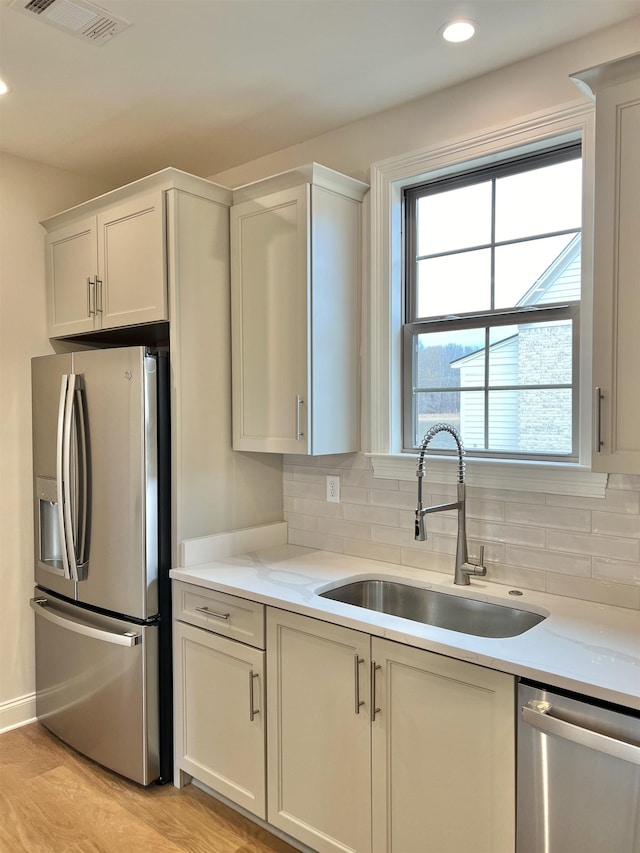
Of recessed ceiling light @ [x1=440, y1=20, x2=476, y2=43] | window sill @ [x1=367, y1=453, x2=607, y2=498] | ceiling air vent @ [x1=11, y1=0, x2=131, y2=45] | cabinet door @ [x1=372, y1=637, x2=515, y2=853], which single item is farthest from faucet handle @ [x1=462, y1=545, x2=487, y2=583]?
ceiling air vent @ [x1=11, y1=0, x2=131, y2=45]

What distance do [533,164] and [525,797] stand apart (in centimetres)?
202

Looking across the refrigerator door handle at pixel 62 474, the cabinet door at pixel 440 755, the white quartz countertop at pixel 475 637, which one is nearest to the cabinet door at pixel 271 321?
Result: the white quartz countertop at pixel 475 637

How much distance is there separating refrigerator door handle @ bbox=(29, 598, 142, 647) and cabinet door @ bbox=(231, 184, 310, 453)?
2.87ft

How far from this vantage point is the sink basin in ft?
7.00

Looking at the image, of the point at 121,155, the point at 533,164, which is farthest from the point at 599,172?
the point at 121,155

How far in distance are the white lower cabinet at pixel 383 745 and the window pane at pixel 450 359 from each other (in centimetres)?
110

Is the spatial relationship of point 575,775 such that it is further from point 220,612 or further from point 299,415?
point 299,415

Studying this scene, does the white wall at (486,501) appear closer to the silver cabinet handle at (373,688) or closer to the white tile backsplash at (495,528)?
the white tile backsplash at (495,528)

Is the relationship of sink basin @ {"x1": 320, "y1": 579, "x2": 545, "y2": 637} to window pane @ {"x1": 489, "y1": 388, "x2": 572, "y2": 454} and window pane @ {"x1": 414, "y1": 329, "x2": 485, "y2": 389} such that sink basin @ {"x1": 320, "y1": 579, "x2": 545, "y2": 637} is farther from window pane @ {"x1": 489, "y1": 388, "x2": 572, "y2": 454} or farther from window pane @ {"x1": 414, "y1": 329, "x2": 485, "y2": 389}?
window pane @ {"x1": 414, "y1": 329, "x2": 485, "y2": 389}

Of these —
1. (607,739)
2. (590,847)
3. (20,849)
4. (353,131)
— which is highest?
(353,131)

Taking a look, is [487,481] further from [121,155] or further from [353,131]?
[121,155]

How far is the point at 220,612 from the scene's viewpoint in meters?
2.38

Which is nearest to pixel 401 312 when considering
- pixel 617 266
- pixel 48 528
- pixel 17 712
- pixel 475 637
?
pixel 617 266

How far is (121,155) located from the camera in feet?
10.2
